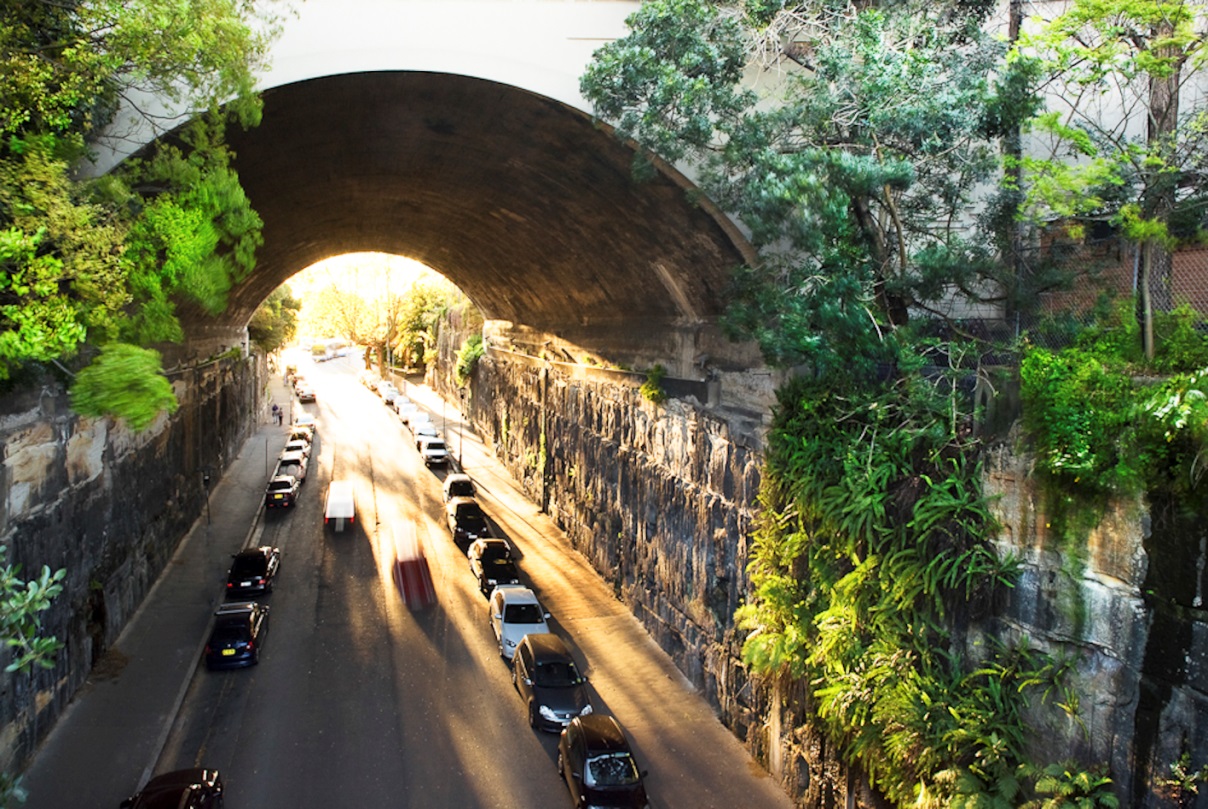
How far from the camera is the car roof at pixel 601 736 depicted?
41.5ft

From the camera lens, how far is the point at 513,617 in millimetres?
18375

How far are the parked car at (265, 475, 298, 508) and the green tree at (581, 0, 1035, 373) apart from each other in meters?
21.8

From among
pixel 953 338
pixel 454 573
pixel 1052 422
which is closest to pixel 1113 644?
pixel 1052 422

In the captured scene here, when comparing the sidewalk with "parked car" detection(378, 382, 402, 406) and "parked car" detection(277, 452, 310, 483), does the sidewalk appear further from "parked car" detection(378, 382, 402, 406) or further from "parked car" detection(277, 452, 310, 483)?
"parked car" detection(378, 382, 402, 406)

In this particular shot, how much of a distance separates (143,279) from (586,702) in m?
10.0

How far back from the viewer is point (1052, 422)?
880cm

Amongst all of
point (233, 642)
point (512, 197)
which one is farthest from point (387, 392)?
point (233, 642)

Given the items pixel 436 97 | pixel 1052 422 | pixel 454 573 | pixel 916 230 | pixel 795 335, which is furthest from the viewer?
pixel 454 573

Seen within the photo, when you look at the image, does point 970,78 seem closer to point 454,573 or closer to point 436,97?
point 436,97

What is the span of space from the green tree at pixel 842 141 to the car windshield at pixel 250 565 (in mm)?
14530

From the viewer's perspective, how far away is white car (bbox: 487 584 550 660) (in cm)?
1797

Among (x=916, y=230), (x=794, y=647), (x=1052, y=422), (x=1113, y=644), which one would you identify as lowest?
(x=794, y=647)

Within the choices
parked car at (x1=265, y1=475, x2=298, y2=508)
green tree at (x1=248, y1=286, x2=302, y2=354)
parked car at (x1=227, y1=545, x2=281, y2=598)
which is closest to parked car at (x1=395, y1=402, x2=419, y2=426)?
green tree at (x1=248, y1=286, x2=302, y2=354)

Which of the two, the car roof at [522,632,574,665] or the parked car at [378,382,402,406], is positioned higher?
the parked car at [378,382,402,406]
